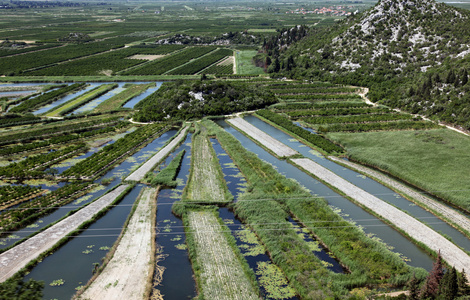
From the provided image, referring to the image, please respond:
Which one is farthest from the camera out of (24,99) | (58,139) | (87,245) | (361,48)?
(361,48)

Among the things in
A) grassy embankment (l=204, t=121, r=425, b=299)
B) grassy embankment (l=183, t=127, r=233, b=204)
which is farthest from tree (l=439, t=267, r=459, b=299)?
grassy embankment (l=183, t=127, r=233, b=204)

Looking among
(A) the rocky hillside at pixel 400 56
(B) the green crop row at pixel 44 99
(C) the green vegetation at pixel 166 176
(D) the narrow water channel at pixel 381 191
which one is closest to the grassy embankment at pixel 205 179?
(C) the green vegetation at pixel 166 176

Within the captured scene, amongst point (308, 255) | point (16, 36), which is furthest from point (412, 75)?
point (16, 36)

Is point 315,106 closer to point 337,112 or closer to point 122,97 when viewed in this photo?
point 337,112

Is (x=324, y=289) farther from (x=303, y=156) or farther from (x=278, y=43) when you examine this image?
(x=278, y=43)

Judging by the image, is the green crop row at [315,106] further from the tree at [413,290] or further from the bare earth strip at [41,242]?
the tree at [413,290]

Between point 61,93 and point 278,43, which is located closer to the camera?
point 61,93
